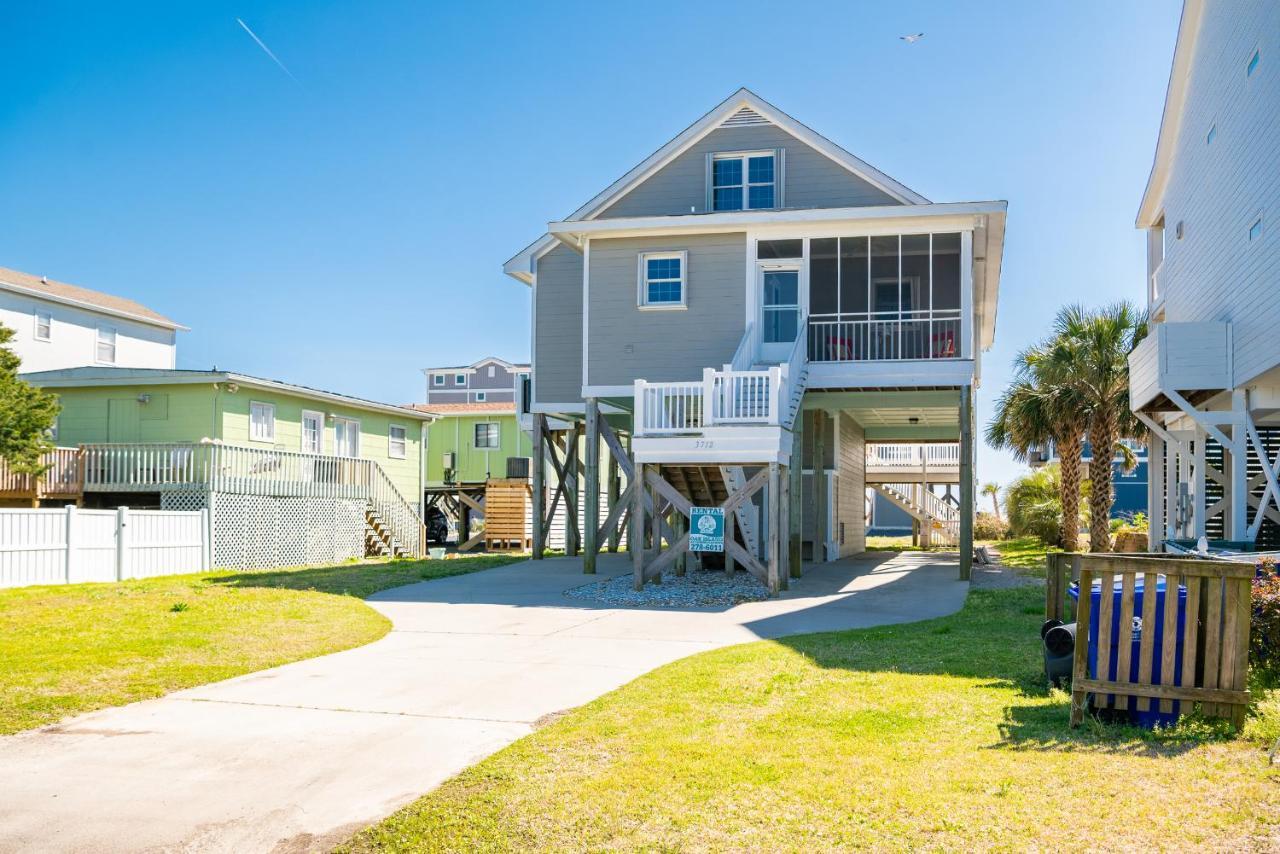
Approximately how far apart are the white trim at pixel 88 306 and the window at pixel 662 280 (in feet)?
75.2

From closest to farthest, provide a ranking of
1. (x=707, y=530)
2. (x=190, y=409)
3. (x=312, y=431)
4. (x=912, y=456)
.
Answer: (x=707, y=530) < (x=190, y=409) < (x=312, y=431) < (x=912, y=456)

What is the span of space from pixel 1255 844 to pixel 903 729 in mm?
2449

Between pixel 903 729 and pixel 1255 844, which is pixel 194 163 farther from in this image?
pixel 1255 844

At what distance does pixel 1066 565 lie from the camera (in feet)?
30.2

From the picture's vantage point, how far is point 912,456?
32.8m

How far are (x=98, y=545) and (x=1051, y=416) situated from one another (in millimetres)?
20428

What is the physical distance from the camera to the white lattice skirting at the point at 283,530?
24.1 m

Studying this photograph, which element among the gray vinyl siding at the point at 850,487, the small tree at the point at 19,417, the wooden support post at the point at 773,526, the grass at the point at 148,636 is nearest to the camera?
the grass at the point at 148,636

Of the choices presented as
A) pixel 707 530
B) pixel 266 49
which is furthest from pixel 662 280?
pixel 266 49

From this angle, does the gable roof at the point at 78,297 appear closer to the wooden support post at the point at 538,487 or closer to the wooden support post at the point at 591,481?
the wooden support post at the point at 538,487

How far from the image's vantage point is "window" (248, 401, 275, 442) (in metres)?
27.8

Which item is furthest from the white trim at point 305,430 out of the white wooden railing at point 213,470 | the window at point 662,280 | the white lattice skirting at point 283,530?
the window at point 662,280

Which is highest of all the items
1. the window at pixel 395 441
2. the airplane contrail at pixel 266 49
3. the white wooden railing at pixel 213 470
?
the airplane contrail at pixel 266 49

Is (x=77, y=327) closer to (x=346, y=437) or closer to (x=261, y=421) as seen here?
(x=346, y=437)
